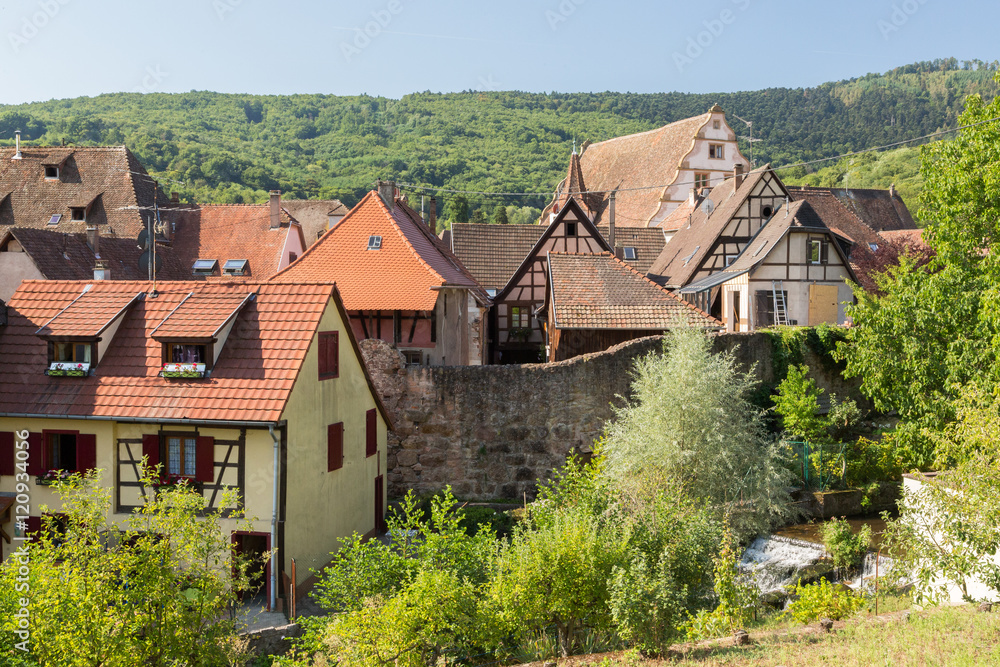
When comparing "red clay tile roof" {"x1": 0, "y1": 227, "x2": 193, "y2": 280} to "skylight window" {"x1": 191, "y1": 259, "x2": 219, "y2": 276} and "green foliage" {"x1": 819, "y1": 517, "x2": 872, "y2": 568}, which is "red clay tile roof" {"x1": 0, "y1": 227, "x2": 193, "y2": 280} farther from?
"green foliage" {"x1": 819, "y1": 517, "x2": 872, "y2": 568}

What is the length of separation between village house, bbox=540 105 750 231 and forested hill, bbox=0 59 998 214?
2069 cm

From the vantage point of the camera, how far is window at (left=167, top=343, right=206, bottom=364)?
15984 mm

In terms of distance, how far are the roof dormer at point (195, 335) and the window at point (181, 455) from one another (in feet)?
3.96

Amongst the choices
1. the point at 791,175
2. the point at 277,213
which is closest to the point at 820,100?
the point at 791,175

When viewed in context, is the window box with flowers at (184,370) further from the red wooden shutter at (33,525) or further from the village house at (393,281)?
the village house at (393,281)

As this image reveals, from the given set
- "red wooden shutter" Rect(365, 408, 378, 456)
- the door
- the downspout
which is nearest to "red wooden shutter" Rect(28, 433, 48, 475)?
the downspout

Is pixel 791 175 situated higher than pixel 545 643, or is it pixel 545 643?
pixel 791 175

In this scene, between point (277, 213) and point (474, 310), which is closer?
point (474, 310)

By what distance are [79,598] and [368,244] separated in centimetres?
1802

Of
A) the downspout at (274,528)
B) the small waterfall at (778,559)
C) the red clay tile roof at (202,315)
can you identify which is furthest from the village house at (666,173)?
the downspout at (274,528)

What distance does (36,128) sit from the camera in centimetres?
6719

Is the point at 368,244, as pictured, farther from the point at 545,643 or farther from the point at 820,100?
the point at 820,100

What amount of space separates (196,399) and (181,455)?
113 cm

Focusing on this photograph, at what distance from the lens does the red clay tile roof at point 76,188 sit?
37.3 m
